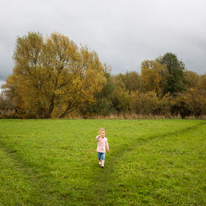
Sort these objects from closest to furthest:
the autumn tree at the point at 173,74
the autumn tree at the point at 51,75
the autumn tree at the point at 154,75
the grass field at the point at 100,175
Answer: the grass field at the point at 100,175 < the autumn tree at the point at 51,75 < the autumn tree at the point at 173,74 < the autumn tree at the point at 154,75

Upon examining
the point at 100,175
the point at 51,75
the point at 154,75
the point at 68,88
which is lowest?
the point at 100,175

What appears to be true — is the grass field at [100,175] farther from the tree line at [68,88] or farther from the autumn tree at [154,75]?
the autumn tree at [154,75]

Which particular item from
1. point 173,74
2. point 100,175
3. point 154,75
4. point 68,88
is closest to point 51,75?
point 68,88

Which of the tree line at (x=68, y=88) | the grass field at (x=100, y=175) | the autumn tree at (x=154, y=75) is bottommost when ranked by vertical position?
the grass field at (x=100, y=175)

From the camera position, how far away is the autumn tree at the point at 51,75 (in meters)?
30.9

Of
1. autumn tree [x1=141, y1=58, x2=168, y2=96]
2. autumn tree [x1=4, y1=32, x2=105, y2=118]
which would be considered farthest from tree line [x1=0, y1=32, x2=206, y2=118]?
autumn tree [x1=141, y1=58, x2=168, y2=96]

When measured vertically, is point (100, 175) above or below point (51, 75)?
below

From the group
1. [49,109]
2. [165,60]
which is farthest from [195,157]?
[165,60]

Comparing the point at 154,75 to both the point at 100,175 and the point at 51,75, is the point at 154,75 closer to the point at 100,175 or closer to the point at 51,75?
the point at 51,75

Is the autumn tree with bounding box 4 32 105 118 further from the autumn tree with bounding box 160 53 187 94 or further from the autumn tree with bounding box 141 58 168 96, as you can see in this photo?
the autumn tree with bounding box 160 53 187 94

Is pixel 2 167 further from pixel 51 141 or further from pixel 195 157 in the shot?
pixel 195 157

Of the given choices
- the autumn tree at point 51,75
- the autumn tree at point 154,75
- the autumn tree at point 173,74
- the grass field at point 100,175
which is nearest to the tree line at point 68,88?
the autumn tree at point 51,75

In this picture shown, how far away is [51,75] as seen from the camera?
32.4m

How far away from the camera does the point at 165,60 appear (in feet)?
178
